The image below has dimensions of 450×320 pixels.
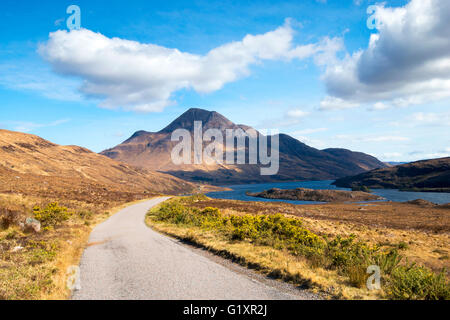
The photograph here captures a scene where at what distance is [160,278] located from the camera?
956 centimetres

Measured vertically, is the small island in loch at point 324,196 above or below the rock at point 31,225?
below

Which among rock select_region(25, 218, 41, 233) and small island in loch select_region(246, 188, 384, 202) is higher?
rock select_region(25, 218, 41, 233)

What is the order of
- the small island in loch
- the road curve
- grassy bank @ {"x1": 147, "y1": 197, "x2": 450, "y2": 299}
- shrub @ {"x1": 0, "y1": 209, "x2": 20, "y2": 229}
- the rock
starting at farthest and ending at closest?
the small island in loch, the rock, shrub @ {"x1": 0, "y1": 209, "x2": 20, "y2": 229}, the road curve, grassy bank @ {"x1": 147, "y1": 197, "x2": 450, "y2": 299}

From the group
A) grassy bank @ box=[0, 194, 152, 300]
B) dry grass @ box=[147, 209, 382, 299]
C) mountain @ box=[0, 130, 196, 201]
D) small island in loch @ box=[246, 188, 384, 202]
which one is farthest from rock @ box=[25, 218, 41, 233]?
small island in loch @ box=[246, 188, 384, 202]

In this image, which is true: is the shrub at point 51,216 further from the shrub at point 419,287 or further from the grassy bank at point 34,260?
the shrub at point 419,287

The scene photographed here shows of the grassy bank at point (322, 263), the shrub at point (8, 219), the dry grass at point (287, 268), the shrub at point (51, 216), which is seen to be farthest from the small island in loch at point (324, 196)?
the shrub at point (8, 219)

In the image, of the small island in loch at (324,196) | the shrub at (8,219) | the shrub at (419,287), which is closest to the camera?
the shrub at (419,287)

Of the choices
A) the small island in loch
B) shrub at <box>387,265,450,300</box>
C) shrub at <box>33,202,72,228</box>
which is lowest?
the small island in loch

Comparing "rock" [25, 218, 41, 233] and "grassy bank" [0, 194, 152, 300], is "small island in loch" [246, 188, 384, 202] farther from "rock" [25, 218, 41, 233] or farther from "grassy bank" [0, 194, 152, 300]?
"grassy bank" [0, 194, 152, 300]

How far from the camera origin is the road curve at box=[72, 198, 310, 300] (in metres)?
7.98

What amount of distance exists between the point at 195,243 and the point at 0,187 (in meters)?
44.4

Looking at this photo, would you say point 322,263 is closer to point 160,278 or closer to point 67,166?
point 160,278

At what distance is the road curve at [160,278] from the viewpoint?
7.98 m

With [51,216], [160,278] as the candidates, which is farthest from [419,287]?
[51,216]
